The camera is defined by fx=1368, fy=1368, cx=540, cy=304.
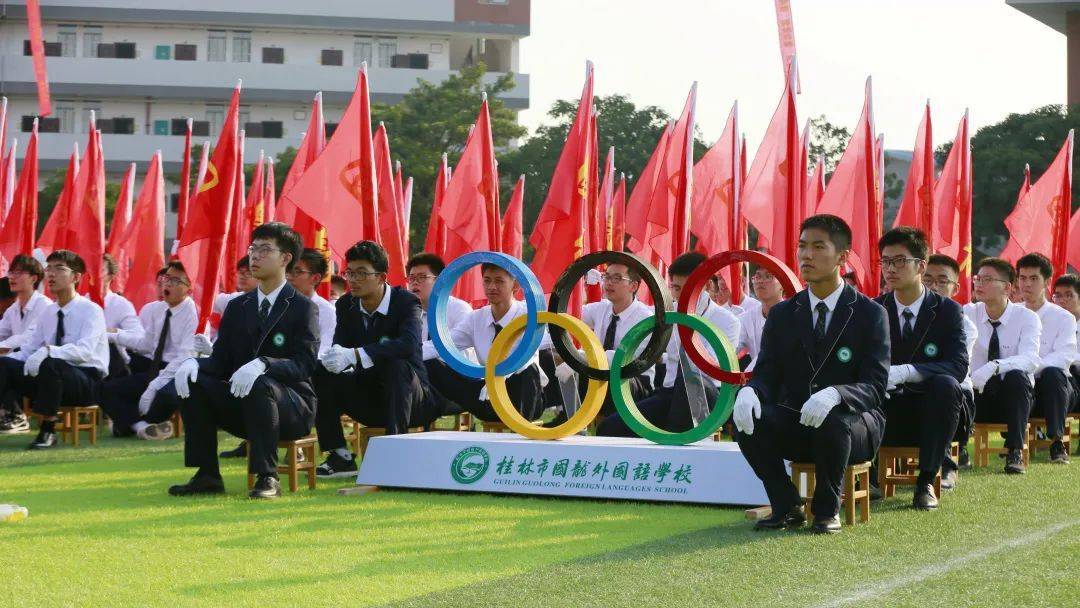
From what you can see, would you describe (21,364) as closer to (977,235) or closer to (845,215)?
(845,215)

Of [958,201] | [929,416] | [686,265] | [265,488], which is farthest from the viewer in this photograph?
[958,201]

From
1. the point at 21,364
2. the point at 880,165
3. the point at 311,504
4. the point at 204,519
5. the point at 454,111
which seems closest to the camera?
the point at 204,519

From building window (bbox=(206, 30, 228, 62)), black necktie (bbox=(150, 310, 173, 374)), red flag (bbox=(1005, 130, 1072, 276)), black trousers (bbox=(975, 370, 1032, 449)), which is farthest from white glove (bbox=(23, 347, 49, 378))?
building window (bbox=(206, 30, 228, 62))

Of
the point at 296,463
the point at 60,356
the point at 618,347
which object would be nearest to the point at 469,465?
the point at 296,463

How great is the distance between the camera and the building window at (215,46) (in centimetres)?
4709

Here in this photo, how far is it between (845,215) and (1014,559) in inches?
298

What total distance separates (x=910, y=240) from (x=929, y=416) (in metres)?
0.96

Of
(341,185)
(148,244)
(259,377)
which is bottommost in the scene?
(259,377)

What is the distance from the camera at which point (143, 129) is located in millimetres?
46969

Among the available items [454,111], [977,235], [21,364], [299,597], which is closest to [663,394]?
[299,597]

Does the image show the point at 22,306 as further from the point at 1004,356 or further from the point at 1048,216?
the point at 1048,216

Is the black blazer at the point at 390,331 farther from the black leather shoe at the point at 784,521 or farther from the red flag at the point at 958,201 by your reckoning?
the red flag at the point at 958,201

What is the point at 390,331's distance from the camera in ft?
29.0

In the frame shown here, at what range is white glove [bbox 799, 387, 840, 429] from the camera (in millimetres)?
6262
